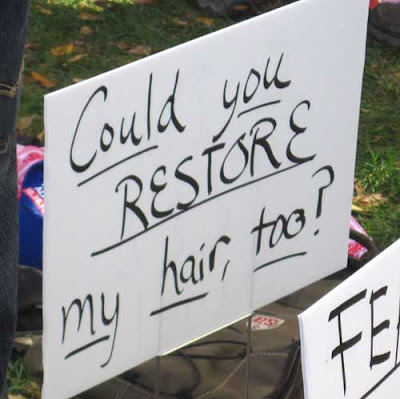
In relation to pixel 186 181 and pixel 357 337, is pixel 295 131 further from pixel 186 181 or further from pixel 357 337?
pixel 357 337

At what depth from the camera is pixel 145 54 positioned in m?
4.46

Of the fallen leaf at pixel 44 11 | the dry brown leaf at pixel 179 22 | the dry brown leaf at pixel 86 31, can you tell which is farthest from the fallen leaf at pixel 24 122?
the dry brown leaf at pixel 179 22

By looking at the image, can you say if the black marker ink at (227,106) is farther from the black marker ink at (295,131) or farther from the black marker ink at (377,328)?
the black marker ink at (377,328)

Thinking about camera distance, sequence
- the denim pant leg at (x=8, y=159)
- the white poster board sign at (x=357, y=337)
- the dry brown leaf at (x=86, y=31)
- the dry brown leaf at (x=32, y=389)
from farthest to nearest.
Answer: the dry brown leaf at (x=86, y=31), the dry brown leaf at (x=32, y=389), the denim pant leg at (x=8, y=159), the white poster board sign at (x=357, y=337)

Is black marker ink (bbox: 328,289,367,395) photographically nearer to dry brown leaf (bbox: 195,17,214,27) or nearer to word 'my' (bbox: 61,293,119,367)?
word 'my' (bbox: 61,293,119,367)

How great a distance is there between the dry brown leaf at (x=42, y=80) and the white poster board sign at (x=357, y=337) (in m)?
2.70

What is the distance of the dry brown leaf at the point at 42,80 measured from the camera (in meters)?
4.23

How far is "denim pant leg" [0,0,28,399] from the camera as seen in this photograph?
173 cm

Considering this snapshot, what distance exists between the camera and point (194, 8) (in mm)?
4840

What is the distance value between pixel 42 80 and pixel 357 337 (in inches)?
112

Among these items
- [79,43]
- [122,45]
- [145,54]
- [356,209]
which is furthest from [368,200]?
[79,43]

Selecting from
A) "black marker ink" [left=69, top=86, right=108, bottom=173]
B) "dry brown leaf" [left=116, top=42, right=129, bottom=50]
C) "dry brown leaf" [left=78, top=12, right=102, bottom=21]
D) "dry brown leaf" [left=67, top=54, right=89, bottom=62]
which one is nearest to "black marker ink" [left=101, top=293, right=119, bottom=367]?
"black marker ink" [left=69, top=86, right=108, bottom=173]

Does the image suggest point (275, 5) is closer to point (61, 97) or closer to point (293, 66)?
point (293, 66)

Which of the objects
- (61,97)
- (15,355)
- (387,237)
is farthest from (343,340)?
(387,237)
